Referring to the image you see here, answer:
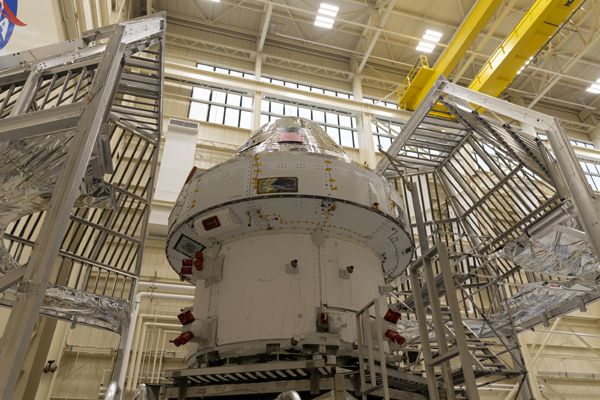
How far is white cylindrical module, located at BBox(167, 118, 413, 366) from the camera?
4.65 metres

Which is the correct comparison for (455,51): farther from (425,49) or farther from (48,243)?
(48,243)

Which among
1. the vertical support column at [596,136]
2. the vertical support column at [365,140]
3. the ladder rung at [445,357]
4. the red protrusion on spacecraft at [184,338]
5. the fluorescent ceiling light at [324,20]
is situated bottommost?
the ladder rung at [445,357]

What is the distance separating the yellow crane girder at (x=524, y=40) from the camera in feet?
41.7

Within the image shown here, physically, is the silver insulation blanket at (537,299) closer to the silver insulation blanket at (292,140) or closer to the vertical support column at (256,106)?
the silver insulation blanket at (292,140)

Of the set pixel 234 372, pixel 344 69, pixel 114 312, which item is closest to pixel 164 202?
pixel 114 312

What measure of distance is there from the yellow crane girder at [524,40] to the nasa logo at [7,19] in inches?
521

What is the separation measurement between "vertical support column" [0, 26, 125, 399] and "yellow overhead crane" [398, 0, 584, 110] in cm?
1171

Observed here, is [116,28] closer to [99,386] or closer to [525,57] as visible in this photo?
[99,386]

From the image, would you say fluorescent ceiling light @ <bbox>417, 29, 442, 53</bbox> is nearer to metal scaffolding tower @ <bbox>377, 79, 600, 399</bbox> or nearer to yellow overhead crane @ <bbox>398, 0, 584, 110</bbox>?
yellow overhead crane @ <bbox>398, 0, 584, 110</bbox>

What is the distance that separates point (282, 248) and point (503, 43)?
12791 mm

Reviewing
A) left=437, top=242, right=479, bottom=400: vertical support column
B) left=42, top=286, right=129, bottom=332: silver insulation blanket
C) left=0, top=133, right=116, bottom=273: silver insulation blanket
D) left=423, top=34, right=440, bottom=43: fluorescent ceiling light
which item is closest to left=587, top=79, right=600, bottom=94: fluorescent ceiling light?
left=423, top=34, right=440, bottom=43: fluorescent ceiling light

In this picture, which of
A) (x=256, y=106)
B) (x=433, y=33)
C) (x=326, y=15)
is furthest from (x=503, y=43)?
(x=256, y=106)

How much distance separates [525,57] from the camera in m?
14.2

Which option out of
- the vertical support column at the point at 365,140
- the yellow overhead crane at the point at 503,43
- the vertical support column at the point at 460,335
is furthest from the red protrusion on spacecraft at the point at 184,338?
the vertical support column at the point at 365,140
